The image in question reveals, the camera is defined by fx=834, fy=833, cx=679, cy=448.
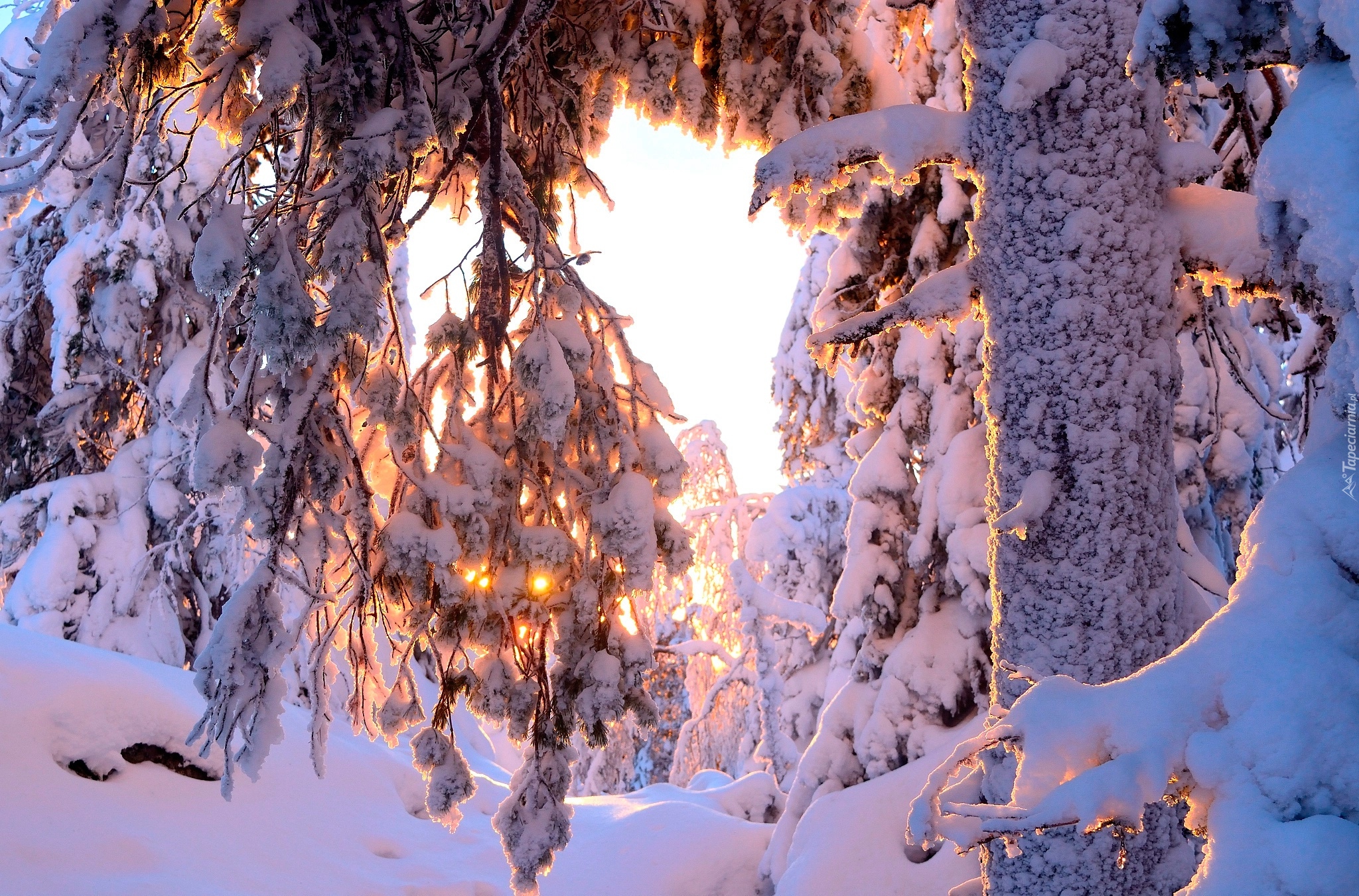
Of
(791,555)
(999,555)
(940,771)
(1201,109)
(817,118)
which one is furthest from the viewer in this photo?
(791,555)

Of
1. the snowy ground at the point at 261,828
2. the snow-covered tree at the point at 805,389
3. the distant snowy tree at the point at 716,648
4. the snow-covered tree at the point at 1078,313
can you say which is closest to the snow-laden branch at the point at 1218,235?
the snow-covered tree at the point at 1078,313

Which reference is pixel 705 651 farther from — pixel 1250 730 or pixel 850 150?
pixel 1250 730

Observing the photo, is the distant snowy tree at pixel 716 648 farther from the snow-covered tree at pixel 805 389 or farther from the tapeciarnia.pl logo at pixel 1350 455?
the tapeciarnia.pl logo at pixel 1350 455

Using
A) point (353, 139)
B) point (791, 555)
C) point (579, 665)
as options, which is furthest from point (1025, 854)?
point (791, 555)

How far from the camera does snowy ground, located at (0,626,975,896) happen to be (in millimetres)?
3994

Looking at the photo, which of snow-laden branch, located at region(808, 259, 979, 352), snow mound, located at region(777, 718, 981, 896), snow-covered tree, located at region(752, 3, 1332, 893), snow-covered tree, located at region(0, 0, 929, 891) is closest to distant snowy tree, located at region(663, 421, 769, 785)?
snow mound, located at region(777, 718, 981, 896)

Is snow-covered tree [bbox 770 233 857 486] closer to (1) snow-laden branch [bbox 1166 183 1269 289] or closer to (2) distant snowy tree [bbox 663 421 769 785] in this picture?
(2) distant snowy tree [bbox 663 421 769 785]

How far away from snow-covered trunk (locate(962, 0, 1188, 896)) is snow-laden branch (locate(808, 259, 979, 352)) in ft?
0.51

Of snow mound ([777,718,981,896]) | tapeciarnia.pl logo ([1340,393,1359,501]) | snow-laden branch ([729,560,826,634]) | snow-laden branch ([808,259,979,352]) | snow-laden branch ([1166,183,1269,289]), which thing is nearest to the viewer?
tapeciarnia.pl logo ([1340,393,1359,501])

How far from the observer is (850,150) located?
118 inches

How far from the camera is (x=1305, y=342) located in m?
4.84

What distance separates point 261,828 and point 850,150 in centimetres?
477

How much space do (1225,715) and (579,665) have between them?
261 centimetres

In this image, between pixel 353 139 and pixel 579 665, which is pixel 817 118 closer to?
pixel 353 139
